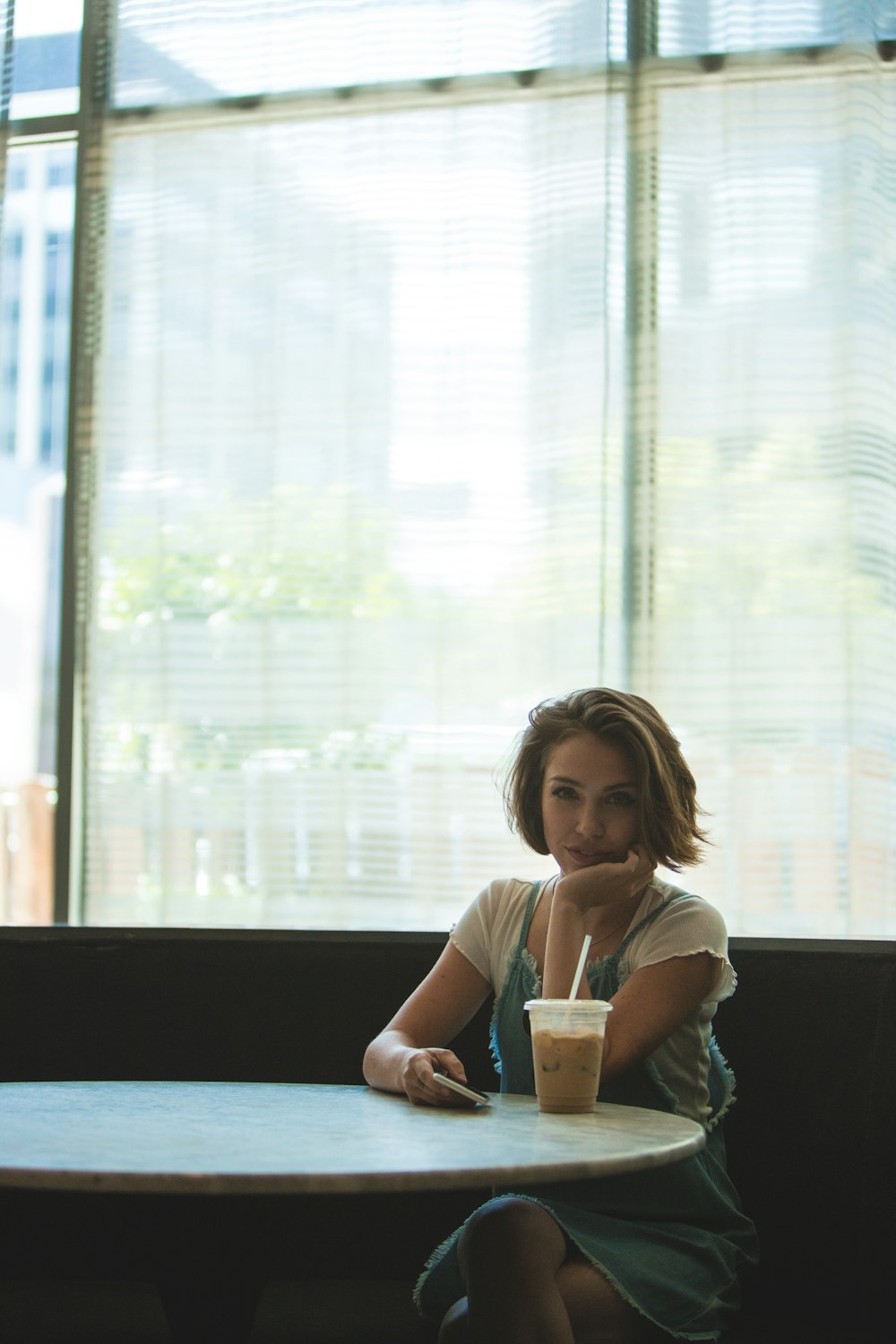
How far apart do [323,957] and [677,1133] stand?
0.93 meters

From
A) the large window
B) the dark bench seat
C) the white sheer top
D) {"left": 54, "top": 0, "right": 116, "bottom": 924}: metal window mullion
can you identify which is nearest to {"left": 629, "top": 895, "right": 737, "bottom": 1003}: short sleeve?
the white sheer top

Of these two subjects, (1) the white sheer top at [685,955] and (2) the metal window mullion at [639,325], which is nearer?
(1) the white sheer top at [685,955]

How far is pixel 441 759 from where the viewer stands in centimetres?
313

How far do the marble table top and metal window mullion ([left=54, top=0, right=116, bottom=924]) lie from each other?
1.79m

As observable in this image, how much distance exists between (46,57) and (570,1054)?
10.1ft

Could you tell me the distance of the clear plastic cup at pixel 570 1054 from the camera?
4.64 ft

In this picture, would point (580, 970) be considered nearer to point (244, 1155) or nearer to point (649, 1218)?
point (649, 1218)

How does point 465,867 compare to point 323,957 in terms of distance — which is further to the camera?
point 465,867

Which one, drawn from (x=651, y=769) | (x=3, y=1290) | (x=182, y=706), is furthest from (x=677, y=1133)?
(x=182, y=706)

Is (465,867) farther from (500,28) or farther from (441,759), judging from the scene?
(500,28)

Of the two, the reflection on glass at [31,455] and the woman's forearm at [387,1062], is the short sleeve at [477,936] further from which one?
the reflection on glass at [31,455]

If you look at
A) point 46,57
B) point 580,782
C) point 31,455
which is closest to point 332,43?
point 46,57

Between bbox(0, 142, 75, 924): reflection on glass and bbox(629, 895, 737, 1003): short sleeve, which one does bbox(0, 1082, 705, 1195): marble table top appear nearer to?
bbox(629, 895, 737, 1003): short sleeve

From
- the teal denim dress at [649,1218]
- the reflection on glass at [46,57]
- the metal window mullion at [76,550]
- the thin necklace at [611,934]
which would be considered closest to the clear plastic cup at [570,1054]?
the teal denim dress at [649,1218]
